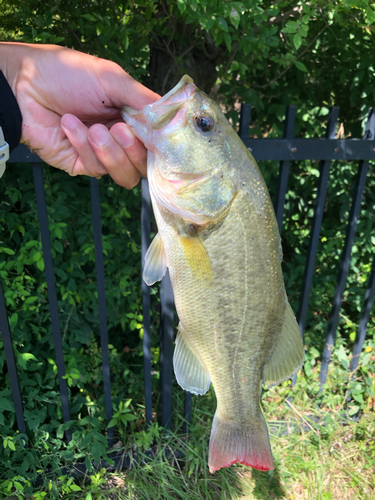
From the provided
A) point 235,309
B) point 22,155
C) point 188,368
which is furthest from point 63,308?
point 235,309

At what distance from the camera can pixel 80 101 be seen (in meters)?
1.67

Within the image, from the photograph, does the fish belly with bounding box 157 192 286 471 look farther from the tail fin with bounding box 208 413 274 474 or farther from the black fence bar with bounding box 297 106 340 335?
the black fence bar with bounding box 297 106 340 335

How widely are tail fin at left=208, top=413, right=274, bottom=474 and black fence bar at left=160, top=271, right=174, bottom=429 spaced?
1069mm

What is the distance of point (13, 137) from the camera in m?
1.67

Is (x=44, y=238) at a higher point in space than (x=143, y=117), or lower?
lower

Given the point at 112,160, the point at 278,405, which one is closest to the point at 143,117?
the point at 112,160

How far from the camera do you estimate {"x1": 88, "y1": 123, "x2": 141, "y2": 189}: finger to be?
1.53 meters

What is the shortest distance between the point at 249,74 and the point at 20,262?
254cm

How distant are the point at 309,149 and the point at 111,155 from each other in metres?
1.48

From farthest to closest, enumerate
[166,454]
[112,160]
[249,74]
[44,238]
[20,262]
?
[249,74], [166,454], [20,262], [44,238], [112,160]

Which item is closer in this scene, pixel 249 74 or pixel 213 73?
pixel 213 73

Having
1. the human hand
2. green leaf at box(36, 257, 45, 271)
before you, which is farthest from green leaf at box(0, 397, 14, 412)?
the human hand

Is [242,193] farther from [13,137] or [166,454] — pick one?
[166,454]

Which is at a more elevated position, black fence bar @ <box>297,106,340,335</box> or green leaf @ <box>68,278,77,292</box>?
black fence bar @ <box>297,106,340,335</box>
